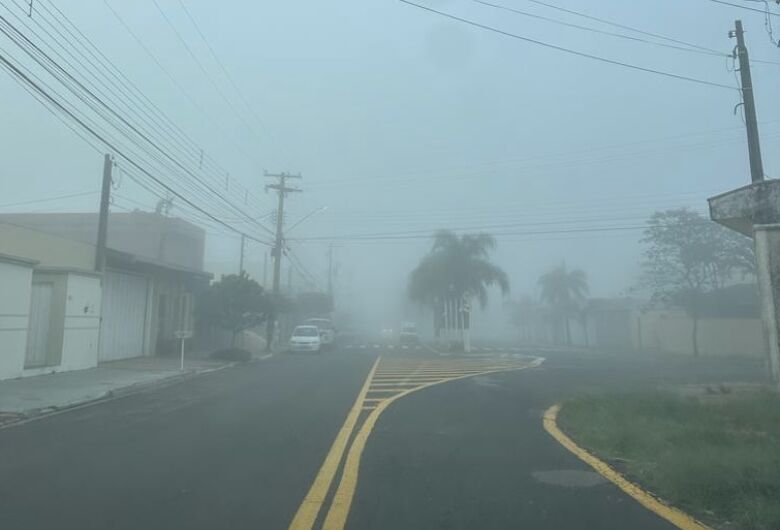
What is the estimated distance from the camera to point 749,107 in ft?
63.6

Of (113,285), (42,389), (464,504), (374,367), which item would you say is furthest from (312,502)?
(113,285)

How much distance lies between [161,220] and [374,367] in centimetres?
3771

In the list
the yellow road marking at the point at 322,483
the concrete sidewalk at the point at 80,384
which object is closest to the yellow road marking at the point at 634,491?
the yellow road marking at the point at 322,483

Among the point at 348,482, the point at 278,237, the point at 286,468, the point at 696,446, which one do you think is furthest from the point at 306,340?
the point at 348,482

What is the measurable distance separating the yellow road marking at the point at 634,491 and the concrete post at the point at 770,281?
6840 mm

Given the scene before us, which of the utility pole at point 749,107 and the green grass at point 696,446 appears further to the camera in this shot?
the utility pole at point 749,107

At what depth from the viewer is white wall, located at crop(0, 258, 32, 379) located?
1831 cm

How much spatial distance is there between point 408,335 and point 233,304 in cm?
2644

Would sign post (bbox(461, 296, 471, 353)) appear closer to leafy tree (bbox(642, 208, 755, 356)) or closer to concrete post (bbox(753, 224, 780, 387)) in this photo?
leafy tree (bbox(642, 208, 755, 356))

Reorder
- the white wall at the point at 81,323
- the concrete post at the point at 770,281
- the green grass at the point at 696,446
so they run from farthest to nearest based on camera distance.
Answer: the white wall at the point at 81,323, the concrete post at the point at 770,281, the green grass at the point at 696,446

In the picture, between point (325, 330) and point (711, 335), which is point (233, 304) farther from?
point (711, 335)

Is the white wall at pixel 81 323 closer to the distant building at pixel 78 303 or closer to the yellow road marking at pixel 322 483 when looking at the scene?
the distant building at pixel 78 303

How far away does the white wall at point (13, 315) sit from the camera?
18.3 metres

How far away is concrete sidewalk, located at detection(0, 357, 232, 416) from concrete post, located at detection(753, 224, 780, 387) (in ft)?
49.6
